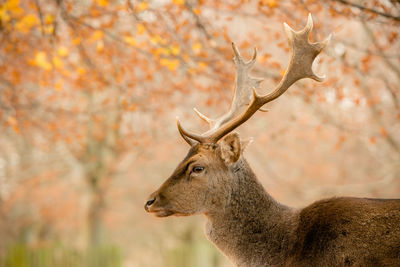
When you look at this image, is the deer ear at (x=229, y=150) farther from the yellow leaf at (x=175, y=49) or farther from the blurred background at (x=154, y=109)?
the yellow leaf at (x=175, y=49)

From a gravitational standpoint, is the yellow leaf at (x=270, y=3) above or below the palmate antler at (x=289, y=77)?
above

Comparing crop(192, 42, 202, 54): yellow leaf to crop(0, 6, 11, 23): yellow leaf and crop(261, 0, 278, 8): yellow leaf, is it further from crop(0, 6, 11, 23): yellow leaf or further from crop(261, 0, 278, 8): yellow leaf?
crop(0, 6, 11, 23): yellow leaf

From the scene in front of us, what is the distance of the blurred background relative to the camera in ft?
23.3

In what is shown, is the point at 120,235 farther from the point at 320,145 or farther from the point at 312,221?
the point at 312,221

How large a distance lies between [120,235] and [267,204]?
2670 centimetres

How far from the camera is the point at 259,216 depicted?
14.3 ft

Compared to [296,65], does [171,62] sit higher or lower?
lower

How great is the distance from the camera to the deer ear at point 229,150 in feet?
14.4

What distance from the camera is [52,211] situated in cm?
2016

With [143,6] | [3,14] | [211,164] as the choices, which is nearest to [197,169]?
[211,164]

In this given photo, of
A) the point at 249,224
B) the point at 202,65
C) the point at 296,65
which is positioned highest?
the point at 296,65

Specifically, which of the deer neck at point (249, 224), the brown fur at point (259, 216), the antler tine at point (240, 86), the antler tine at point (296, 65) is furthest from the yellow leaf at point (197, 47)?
the deer neck at point (249, 224)

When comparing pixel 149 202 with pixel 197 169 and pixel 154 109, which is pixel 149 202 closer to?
pixel 197 169

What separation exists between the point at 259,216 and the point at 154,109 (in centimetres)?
569
